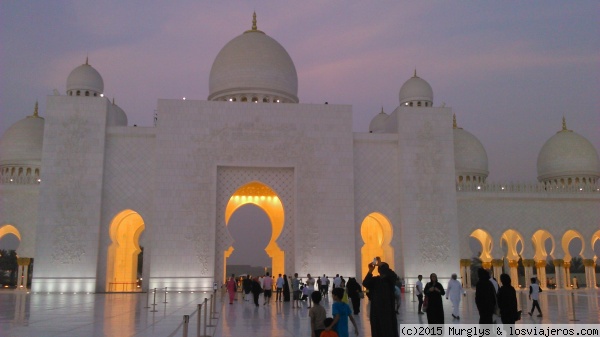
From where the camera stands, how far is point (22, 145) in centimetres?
2316

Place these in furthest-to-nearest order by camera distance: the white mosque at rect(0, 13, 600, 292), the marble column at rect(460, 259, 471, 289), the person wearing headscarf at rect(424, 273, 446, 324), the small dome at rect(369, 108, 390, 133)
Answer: the small dome at rect(369, 108, 390, 133) < the marble column at rect(460, 259, 471, 289) < the white mosque at rect(0, 13, 600, 292) < the person wearing headscarf at rect(424, 273, 446, 324)

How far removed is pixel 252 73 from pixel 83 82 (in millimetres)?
6026

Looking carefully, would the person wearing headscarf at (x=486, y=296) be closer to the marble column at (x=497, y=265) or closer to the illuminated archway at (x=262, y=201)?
the illuminated archway at (x=262, y=201)

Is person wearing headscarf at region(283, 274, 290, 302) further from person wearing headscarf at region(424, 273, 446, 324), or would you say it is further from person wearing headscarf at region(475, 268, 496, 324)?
person wearing headscarf at region(475, 268, 496, 324)

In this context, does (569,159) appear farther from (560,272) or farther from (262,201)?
(262,201)

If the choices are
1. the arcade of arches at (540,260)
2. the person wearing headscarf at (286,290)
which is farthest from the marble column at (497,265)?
the person wearing headscarf at (286,290)

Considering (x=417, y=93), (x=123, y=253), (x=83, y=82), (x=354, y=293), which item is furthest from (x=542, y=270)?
(x=83, y=82)

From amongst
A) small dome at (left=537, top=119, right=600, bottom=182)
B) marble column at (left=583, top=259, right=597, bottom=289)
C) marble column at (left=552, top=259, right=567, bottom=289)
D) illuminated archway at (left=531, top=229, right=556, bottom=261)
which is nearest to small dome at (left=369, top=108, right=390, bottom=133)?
small dome at (left=537, top=119, right=600, bottom=182)

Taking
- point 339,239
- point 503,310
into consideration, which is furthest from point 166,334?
point 339,239

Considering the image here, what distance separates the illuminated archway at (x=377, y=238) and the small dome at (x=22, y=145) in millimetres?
13143

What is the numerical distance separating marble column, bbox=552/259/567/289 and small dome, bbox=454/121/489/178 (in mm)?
5347

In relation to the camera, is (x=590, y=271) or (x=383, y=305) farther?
(x=590, y=271)

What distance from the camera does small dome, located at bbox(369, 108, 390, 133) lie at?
2812 centimetres

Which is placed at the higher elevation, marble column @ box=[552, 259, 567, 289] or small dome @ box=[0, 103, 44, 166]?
small dome @ box=[0, 103, 44, 166]
